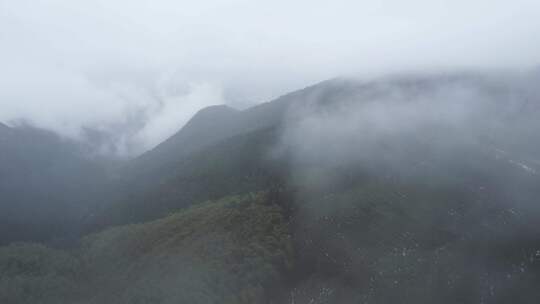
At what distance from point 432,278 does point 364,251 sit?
27040 mm

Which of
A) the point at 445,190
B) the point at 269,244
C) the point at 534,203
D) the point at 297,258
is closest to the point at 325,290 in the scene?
the point at 297,258

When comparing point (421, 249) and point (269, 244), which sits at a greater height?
point (269, 244)

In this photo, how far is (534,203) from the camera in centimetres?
17850

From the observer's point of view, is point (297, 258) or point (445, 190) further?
point (445, 190)

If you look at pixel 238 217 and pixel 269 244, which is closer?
pixel 269 244

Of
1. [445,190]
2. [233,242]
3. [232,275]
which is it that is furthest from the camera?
[445,190]

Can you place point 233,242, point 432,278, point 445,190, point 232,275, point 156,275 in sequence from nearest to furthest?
point 432,278, point 232,275, point 156,275, point 233,242, point 445,190

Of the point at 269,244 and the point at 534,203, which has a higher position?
the point at 269,244

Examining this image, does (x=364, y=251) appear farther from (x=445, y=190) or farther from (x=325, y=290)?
(x=445, y=190)

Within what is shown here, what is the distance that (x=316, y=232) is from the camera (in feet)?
581

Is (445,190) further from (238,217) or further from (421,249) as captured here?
(238,217)

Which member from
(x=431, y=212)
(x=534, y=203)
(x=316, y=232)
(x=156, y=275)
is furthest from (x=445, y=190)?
(x=156, y=275)

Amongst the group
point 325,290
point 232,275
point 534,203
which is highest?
point 232,275

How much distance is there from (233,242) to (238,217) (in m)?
24.5
